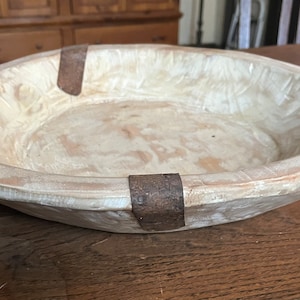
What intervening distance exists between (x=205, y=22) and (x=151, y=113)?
2166 millimetres

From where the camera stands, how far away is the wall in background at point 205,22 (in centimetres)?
280

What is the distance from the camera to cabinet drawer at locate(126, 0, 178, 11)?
2.18 m

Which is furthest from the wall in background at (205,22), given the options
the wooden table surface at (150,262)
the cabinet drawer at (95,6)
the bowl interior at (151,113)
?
the wooden table surface at (150,262)

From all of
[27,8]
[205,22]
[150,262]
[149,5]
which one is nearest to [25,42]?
[27,8]

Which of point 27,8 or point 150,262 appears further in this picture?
point 27,8

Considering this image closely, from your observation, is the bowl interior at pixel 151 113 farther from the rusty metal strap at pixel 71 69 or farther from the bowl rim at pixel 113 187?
the bowl rim at pixel 113 187

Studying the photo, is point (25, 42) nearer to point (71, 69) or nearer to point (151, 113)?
point (71, 69)

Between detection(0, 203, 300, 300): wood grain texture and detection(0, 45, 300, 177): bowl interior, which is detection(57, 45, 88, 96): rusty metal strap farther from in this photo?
detection(0, 203, 300, 300): wood grain texture

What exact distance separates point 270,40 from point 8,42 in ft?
4.50

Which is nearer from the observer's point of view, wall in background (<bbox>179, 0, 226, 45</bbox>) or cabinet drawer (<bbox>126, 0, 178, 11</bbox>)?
cabinet drawer (<bbox>126, 0, 178, 11</bbox>)

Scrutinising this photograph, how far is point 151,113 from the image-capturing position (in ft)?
2.81

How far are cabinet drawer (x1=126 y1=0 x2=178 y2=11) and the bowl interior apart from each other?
133cm

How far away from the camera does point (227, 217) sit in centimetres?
53

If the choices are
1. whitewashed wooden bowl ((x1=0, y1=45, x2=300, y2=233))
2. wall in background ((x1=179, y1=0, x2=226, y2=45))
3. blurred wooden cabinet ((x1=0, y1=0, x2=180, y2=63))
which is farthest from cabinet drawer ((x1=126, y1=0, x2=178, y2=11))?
whitewashed wooden bowl ((x1=0, y1=45, x2=300, y2=233))
